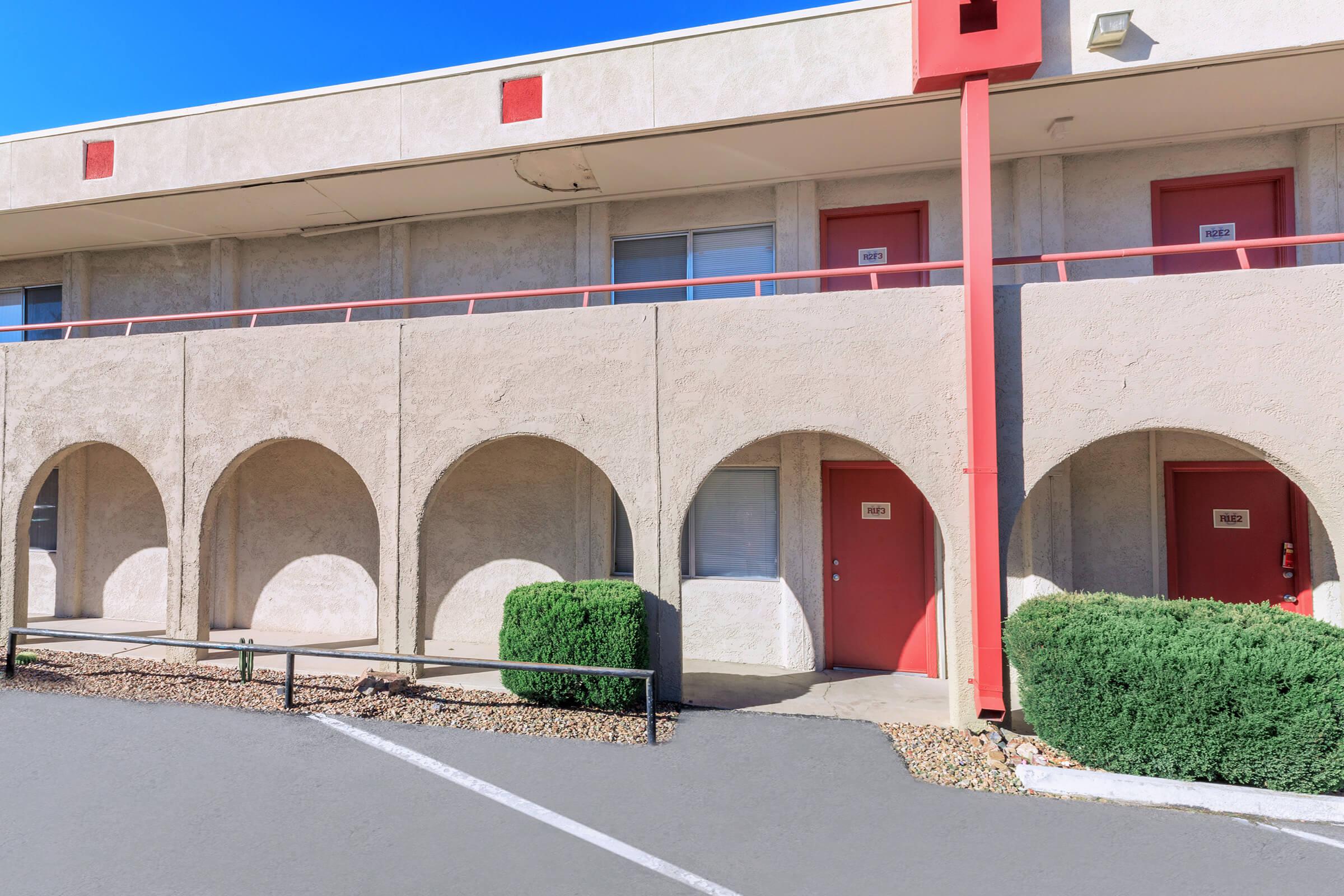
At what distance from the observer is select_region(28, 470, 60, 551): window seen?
12.0m

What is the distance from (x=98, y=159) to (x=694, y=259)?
28.8 feet

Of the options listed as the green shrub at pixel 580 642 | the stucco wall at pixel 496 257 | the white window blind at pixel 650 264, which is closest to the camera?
the green shrub at pixel 580 642

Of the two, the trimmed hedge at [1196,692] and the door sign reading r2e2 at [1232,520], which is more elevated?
the door sign reading r2e2 at [1232,520]

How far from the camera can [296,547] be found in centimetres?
1089

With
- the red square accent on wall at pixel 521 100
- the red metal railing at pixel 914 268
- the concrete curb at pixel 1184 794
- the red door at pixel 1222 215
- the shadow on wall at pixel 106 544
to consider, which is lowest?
the concrete curb at pixel 1184 794

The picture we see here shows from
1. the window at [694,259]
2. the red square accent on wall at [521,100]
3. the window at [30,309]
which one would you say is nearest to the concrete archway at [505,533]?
the window at [694,259]

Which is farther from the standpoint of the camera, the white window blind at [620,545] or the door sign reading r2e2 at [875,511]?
the white window blind at [620,545]

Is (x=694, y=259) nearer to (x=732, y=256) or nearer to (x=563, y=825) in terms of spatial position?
(x=732, y=256)

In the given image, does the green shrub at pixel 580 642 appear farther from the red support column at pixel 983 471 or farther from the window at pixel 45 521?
the window at pixel 45 521

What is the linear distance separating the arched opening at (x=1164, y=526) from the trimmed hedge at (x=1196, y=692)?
1974 mm

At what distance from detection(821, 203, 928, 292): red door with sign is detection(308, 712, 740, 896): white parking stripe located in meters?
6.96

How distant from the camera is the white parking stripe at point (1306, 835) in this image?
4641mm

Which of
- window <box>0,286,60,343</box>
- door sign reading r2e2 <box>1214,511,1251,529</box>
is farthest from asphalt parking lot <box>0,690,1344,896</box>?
window <box>0,286,60,343</box>

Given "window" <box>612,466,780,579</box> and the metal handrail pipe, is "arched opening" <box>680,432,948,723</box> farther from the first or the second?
the metal handrail pipe
